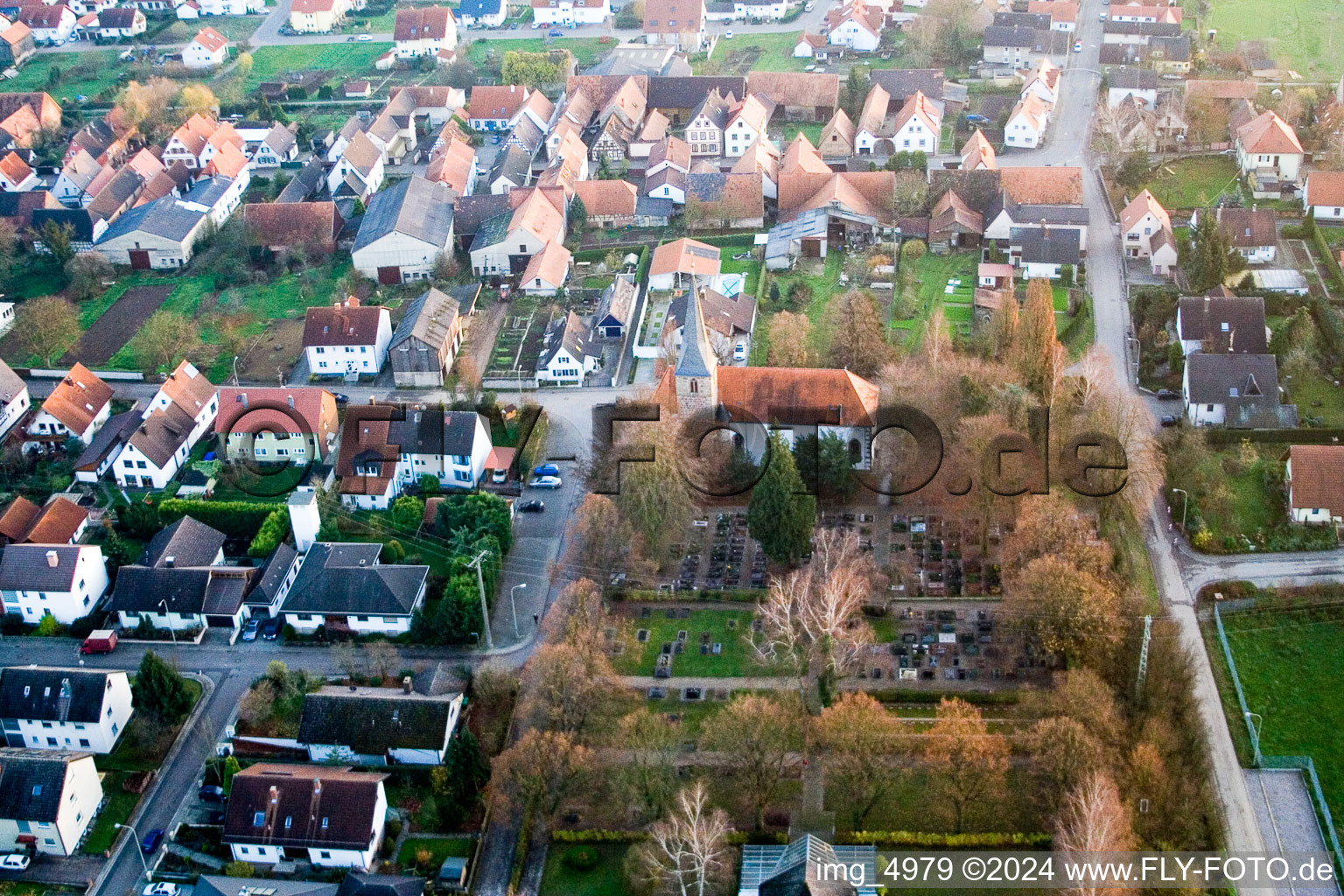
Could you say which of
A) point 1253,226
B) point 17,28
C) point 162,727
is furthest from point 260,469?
point 17,28

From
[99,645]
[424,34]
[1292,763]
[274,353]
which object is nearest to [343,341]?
[274,353]

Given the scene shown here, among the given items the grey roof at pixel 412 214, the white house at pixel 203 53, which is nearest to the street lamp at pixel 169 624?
the grey roof at pixel 412 214

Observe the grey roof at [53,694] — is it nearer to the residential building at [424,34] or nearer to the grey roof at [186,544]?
the grey roof at [186,544]

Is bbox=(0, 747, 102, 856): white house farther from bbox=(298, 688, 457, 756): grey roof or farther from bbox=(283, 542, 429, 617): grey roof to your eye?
bbox=(283, 542, 429, 617): grey roof

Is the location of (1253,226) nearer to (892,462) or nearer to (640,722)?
(892,462)

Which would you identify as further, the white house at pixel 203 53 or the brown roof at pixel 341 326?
the white house at pixel 203 53

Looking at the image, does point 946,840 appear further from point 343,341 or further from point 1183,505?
point 343,341
